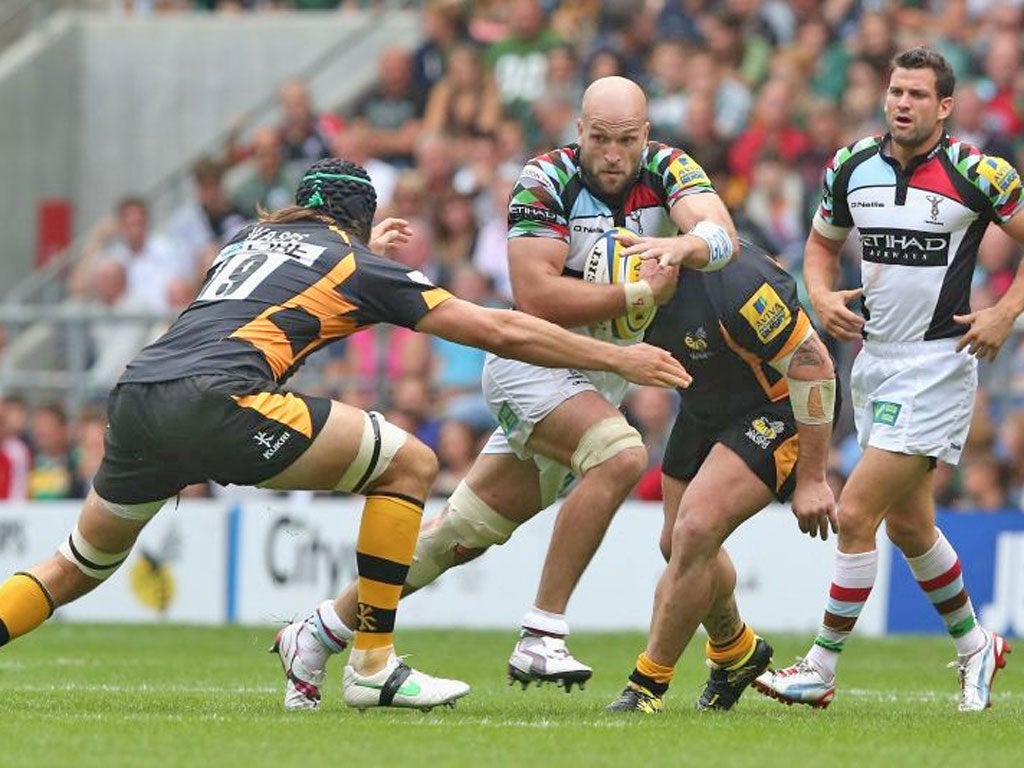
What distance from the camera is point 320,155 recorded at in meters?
21.2

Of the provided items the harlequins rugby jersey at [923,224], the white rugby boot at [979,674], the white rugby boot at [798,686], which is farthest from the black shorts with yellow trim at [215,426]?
the white rugby boot at [979,674]

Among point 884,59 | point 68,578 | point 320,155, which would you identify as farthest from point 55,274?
point 68,578

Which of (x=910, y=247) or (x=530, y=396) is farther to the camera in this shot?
(x=910, y=247)

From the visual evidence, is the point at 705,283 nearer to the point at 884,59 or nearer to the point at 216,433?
the point at 216,433

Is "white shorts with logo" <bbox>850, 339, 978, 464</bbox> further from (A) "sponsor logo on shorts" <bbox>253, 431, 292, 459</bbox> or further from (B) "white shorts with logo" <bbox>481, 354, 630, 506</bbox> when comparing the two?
(A) "sponsor logo on shorts" <bbox>253, 431, 292, 459</bbox>

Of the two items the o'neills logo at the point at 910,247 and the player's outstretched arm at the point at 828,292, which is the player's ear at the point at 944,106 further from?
the player's outstretched arm at the point at 828,292

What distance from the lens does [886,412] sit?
9781mm

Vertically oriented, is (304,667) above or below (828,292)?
below

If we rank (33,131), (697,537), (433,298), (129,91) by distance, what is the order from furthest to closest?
(129,91), (33,131), (697,537), (433,298)

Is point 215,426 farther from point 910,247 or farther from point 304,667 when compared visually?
point 910,247

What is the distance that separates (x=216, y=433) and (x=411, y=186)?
11021 millimetres

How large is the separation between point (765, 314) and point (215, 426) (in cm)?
233

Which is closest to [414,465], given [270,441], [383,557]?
[383,557]

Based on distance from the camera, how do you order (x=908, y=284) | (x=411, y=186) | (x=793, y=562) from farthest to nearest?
(x=411, y=186) < (x=793, y=562) < (x=908, y=284)
